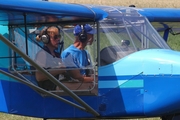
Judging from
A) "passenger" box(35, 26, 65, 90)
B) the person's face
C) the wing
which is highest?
the wing

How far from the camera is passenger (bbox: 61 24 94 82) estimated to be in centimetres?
662

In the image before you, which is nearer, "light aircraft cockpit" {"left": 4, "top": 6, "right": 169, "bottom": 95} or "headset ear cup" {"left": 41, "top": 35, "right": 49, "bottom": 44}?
"light aircraft cockpit" {"left": 4, "top": 6, "right": 169, "bottom": 95}

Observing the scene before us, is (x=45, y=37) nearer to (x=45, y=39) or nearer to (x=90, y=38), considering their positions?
(x=45, y=39)

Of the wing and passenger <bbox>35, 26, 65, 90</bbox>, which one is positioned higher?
the wing

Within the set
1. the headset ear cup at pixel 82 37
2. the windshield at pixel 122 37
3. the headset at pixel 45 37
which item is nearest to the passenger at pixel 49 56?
the headset at pixel 45 37

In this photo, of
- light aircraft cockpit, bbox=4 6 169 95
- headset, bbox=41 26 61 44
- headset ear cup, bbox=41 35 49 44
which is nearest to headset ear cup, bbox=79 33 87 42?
light aircraft cockpit, bbox=4 6 169 95

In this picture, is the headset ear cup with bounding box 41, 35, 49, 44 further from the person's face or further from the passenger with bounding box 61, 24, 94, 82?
the person's face

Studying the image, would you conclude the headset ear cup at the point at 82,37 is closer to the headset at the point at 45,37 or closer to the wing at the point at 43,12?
the wing at the point at 43,12

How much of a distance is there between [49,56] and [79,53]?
394 mm

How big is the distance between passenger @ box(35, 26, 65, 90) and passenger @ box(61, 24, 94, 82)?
0.39 ft

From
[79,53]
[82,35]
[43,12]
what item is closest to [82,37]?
[82,35]

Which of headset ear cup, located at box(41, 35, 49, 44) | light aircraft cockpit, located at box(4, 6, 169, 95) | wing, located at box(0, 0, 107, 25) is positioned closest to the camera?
wing, located at box(0, 0, 107, 25)

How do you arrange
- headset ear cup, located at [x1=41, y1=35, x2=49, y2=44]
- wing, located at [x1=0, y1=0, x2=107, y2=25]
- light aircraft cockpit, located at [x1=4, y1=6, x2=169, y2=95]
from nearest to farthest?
wing, located at [x1=0, y1=0, x2=107, y2=25] → light aircraft cockpit, located at [x1=4, y1=6, x2=169, y2=95] → headset ear cup, located at [x1=41, y1=35, x2=49, y2=44]

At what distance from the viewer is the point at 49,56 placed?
6723 mm
